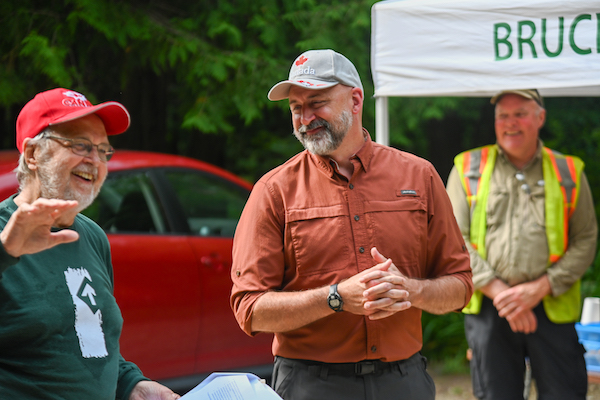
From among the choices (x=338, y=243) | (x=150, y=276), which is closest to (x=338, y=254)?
(x=338, y=243)

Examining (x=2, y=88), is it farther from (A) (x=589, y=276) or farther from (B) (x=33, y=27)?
(A) (x=589, y=276)

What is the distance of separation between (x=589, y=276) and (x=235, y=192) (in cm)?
373

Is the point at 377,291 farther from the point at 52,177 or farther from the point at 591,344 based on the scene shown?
the point at 591,344

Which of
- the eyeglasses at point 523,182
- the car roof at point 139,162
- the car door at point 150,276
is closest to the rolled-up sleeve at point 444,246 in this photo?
the eyeglasses at point 523,182

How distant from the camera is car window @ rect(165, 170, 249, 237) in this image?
4320 millimetres

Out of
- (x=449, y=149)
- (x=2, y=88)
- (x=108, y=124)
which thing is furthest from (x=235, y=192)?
(x=449, y=149)

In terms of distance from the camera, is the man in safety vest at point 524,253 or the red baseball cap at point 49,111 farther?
the man in safety vest at point 524,253

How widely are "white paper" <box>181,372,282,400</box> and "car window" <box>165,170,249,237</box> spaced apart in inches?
93.8

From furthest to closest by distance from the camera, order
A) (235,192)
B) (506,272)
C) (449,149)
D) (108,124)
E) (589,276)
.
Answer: (449,149) < (589,276) < (235,192) < (506,272) < (108,124)

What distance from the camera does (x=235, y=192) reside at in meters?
4.50

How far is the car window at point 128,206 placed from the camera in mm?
3943

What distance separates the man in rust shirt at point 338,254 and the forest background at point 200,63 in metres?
2.95

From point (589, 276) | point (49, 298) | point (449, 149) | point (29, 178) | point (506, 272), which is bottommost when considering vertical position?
point (589, 276)

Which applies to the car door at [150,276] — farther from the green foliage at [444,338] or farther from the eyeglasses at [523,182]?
the green foliage at [444,338]
